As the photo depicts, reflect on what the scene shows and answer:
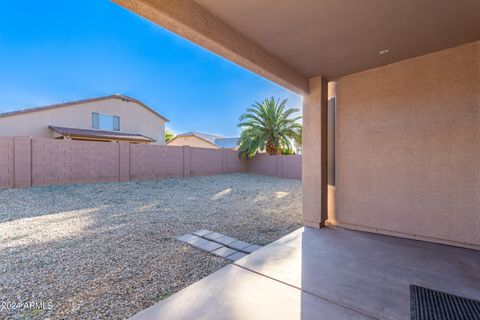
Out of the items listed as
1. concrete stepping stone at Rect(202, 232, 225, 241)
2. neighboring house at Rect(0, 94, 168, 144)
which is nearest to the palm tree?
neighboring house at Rect(0, 94, 168, 144)

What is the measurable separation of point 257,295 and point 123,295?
1261 mm

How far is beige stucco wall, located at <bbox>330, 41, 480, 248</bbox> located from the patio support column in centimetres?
30

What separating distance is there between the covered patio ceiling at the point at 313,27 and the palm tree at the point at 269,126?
10.8m

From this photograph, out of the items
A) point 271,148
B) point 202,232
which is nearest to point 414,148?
point 202,232

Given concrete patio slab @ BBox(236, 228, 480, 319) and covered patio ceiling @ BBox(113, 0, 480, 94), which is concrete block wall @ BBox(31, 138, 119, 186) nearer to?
covered patio ceiling @ BBox(113, 0, 480, 94)

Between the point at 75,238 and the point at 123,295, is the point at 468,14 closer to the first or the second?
the point at 123,295

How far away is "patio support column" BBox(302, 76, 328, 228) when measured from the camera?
4070 mm

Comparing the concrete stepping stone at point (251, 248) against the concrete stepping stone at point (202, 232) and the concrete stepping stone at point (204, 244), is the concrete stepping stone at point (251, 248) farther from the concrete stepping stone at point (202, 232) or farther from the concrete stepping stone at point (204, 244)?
the concrete stepping stone at point (202, 232)

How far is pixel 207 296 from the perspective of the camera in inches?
Answer: 77.9

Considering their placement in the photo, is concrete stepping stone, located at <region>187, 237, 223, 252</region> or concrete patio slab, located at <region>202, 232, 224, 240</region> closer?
concrete stepping stone, located at <region>187, 237, 223, 252</region>

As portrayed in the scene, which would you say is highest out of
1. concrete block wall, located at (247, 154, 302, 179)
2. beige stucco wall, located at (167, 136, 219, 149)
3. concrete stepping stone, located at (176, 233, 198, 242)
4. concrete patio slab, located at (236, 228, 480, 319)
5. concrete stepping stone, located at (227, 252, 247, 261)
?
beige stucco wall, located at (167, 136, 219, 149)

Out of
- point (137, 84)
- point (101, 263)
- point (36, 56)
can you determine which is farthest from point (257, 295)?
point (137, 84)

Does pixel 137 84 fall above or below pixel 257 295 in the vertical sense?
above

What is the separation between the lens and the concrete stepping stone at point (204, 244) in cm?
321
